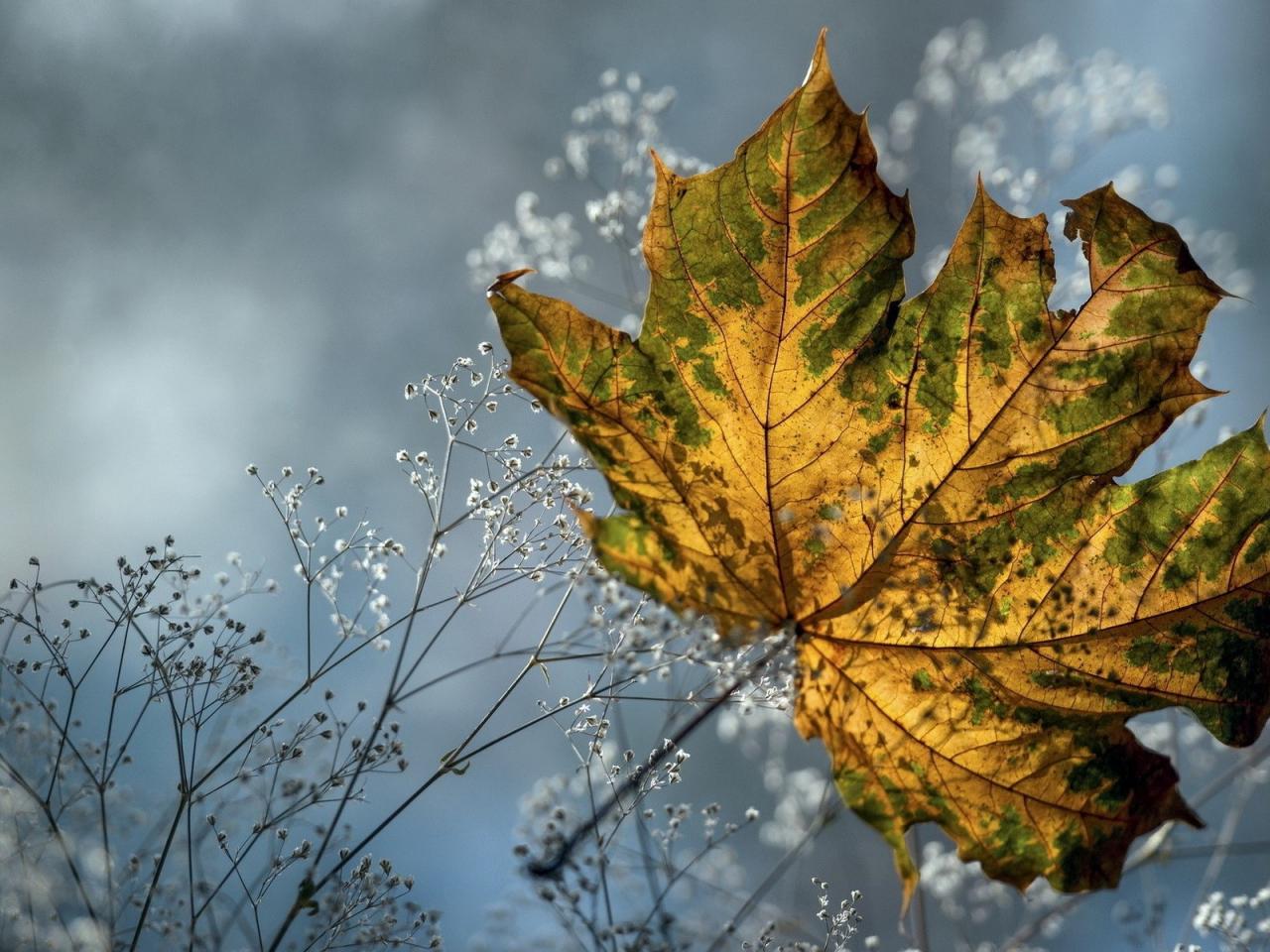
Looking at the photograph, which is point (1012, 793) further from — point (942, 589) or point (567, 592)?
point (567, 592)

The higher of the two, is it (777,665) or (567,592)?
(567,592)

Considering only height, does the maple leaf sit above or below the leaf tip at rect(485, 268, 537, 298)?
below

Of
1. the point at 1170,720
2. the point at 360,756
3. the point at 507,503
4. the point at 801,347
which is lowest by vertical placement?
the point at 1170,720

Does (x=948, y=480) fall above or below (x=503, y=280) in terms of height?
below

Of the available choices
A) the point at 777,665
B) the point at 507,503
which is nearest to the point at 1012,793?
the point at 777,665

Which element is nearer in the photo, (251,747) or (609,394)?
(609,394)

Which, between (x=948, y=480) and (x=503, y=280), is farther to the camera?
(x=948, y=480)

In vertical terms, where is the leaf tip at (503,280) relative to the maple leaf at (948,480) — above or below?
above

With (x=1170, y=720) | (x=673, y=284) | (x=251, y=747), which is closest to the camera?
(x=673, y=284)
